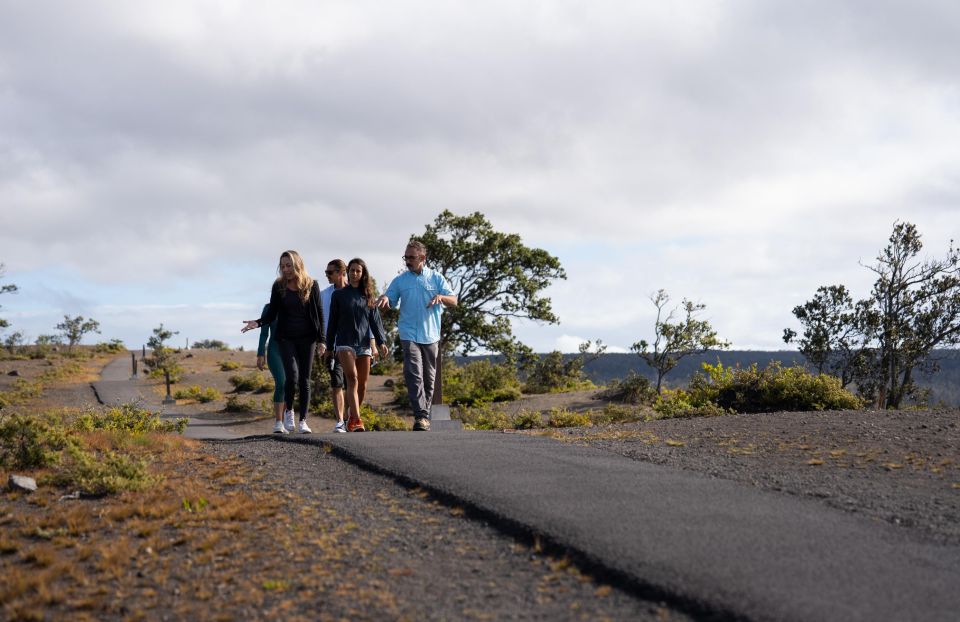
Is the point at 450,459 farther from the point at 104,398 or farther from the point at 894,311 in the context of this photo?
the point at 894,311

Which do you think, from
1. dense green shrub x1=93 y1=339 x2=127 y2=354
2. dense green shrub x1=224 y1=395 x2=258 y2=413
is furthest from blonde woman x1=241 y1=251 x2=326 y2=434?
dense green shrub x1=93 y1=339 x2=127 y2=354

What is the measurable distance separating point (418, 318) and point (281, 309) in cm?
168

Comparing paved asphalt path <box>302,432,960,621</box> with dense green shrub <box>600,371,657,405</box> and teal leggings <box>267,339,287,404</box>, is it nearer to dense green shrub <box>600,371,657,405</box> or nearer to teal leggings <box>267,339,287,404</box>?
teal leggings <box>267,339,287,404</box>

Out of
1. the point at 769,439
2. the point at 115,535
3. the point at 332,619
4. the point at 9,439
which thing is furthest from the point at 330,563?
the point at 769,439

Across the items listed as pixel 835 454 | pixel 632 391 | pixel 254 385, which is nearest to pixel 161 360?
pixel 254 385

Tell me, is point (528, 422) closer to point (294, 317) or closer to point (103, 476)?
point (294, 317)

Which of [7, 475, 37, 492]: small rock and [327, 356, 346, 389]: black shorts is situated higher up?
[327, 356, 346, 389]: black shorts

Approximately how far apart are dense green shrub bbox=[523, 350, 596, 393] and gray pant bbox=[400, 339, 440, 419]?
18166mm

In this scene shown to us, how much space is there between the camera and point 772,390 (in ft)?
41.4

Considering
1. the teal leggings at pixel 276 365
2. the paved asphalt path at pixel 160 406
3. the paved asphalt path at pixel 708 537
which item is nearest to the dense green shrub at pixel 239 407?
the paved asphalt path at pixel 160 406

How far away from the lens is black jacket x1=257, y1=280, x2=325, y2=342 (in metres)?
9.61

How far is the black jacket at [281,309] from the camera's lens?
9609 mm

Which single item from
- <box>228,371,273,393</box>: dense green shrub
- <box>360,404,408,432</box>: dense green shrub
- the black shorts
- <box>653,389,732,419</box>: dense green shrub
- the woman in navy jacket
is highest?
the woman in navy jacket

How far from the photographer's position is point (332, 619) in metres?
3.60
